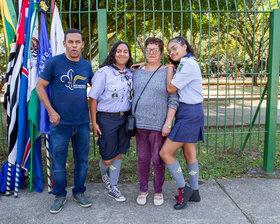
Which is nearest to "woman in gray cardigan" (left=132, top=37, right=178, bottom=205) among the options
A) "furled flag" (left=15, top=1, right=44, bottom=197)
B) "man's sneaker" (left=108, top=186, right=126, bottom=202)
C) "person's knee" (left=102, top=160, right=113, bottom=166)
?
"person's knee" (left=102, top=160, right=113, bottom=166)

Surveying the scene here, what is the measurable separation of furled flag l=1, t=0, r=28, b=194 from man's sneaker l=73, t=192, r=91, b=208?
0.93m

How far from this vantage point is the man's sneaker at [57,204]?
9.56 feet

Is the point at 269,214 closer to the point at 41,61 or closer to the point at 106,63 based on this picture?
the point at 106,63

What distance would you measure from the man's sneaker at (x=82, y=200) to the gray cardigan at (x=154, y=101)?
108 cm

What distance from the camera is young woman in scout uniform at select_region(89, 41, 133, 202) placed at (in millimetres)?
2969

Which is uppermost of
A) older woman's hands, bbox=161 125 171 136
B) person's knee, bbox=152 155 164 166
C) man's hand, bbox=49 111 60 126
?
man's hand, bbox=49 111 60 126

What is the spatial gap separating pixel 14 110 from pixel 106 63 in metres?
1.31

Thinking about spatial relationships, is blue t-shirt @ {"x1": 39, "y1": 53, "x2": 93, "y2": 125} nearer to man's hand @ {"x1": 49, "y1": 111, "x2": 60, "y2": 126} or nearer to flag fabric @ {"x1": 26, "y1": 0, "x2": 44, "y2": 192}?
man's hand @ {"x1": 49, "y1": 111, "x2": 60, "y2": 126}

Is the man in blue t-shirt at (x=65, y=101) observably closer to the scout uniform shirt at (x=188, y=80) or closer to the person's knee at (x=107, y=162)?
the person's knee at (x=107, y=162)

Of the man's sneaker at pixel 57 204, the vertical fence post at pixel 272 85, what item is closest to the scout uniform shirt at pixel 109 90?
the man's sneaker at pixel 57 204

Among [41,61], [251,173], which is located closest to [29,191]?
[41,61]

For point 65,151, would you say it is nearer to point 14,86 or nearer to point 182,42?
point 14,86

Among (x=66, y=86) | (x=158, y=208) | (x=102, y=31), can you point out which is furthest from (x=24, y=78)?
(x=158, y=208)

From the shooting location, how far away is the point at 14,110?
3275 millimetres
